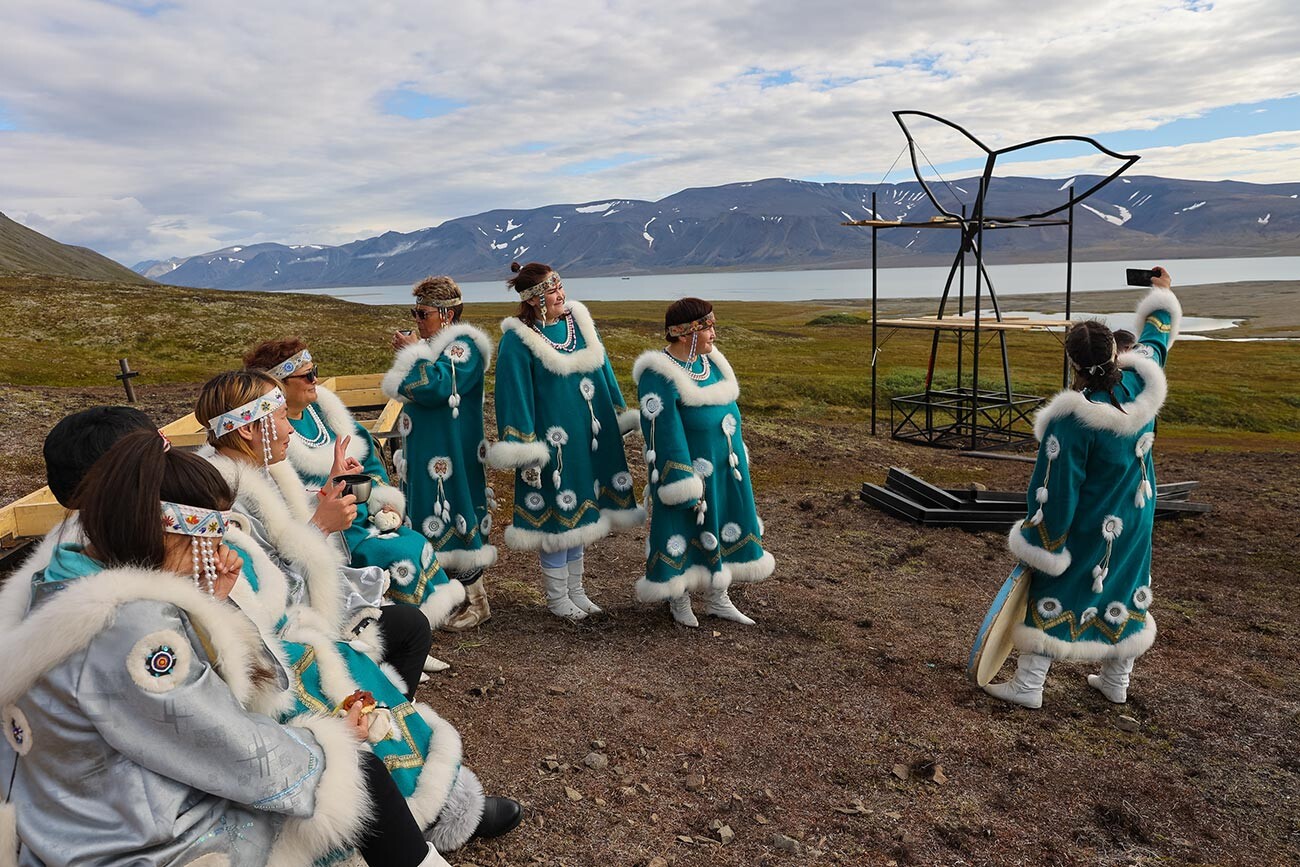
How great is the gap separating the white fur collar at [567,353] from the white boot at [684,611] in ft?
6.78

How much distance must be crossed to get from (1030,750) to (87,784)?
5.10m

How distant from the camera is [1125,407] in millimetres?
5492

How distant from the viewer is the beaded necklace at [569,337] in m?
6.87

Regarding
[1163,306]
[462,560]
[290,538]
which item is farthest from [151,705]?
[1163,306]

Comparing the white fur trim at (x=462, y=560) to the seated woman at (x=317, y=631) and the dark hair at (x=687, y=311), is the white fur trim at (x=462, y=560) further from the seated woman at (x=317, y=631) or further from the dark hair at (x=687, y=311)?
the seated woman at (x=317, y=631)

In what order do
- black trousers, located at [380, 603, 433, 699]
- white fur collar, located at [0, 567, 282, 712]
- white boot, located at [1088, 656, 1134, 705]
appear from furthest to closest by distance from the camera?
1. white boot, located at [1088, 656, 1134, 705]
2. black trousers, located at [380, 603, 433, 699]
3. white fur collar, located at [0, 567, 282, 712]

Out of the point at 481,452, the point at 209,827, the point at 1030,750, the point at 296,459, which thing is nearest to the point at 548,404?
the point at 481,452

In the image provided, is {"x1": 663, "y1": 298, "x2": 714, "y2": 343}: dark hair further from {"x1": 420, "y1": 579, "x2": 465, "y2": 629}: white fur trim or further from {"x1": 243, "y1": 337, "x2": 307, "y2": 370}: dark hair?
{"x1": 243, "y1": 337, "x2": 307, "y2": 370}: dark hair

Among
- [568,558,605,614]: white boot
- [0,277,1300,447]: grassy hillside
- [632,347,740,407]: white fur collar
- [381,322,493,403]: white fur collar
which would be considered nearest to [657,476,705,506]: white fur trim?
[632,347,740,407]: white fur collar

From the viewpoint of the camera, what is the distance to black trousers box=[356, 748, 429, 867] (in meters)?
2.90

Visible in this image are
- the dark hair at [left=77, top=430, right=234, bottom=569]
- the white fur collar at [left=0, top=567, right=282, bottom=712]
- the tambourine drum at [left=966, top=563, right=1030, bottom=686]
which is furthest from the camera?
the tambourine drum at [left=966, top=563, right=1030, bottom=686]

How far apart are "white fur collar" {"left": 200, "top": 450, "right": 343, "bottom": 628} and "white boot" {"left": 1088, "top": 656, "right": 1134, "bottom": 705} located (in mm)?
5221

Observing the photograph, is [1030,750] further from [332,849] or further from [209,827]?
[209,827]

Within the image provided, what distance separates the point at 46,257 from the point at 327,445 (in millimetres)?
172286
